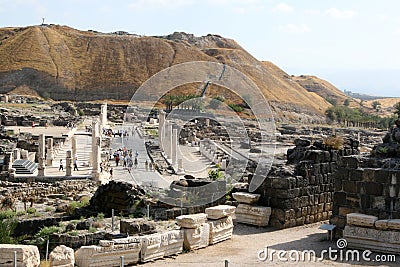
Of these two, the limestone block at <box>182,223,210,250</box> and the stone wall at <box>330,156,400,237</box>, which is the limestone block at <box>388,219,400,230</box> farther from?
the limestone block at <box>182,223,210,250</box>

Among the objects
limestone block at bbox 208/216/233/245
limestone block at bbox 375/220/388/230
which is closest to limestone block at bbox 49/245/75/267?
limestone block at bbox 208/216/233/245

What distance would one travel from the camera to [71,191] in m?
23.6

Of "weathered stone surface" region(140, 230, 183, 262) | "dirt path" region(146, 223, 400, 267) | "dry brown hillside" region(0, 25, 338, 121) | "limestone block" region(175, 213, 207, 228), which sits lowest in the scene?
"dirt path" region(146, 223, 400, 267)

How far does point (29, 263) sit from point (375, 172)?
19.4 ft

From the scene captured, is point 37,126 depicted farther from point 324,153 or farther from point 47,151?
point 324,153

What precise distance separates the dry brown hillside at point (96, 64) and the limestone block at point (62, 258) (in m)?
97.8

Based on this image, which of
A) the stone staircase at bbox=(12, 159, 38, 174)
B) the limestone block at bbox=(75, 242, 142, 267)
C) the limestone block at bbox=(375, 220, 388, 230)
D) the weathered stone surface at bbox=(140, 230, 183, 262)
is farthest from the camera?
the stone staircase at bbox=(12, 159, 38, 174)

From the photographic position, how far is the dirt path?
29.3 ft

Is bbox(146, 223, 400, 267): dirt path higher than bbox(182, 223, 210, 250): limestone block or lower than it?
lower

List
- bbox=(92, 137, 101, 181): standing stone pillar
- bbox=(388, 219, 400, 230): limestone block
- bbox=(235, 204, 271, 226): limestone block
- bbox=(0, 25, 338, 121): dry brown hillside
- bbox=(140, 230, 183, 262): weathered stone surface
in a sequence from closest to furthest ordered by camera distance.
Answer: bbox=(140, 230, 183, 262): weathered stone surface < bbox=(388, 219, 400, 230): limestone block < bbox=(235, 204, 271, 226): limestone block < bbox=(92, 137, 101, 181): standing stone pillar < bbox=(0, 25, 338, 121): dry brown hillside

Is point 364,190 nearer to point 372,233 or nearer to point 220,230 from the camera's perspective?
point 372,233

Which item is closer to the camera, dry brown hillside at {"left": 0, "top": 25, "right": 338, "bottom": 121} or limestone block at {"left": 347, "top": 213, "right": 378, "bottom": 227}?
limestone block at {"left": 347, "top": 213, "right": 378, "bottom": 227}

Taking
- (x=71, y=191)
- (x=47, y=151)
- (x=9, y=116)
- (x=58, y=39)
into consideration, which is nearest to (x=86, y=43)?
(x=58, y=39)

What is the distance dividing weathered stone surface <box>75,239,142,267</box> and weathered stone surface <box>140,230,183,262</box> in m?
0.16
